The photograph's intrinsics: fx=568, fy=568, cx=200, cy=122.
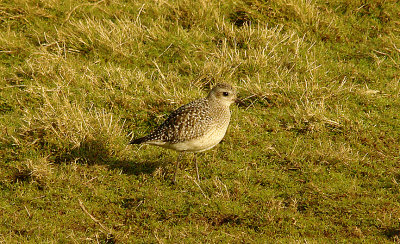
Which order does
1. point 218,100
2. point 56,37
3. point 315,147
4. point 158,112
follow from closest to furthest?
point 218,100, point 315,147, point 158,112, point 56,37

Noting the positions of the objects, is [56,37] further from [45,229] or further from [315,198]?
[315,198]

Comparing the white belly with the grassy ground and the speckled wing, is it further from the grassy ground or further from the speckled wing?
the grassy ground

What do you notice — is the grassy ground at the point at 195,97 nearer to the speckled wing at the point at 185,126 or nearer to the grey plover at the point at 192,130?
the grey plover at the point at 192,130

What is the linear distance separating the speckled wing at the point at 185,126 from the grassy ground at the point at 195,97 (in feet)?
2.26

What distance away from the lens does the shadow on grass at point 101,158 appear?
779 centimetres

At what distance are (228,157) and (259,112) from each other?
49.9 inches

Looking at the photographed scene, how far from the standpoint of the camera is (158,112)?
8.74m

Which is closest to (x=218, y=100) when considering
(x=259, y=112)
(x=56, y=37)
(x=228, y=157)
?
(x=228, y=157)

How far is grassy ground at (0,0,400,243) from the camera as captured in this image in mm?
6828

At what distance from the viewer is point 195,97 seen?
900cm

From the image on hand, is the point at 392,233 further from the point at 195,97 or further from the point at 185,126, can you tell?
the point at 195,97

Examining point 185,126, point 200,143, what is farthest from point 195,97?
point 200,143

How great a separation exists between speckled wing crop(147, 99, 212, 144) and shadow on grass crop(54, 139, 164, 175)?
2.45 feet

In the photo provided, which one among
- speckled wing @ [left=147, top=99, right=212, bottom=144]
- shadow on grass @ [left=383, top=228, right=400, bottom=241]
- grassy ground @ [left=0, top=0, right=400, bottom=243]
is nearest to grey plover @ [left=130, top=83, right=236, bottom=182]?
speckled wing @ [left=147, top=99, right=212, bottom=144]
